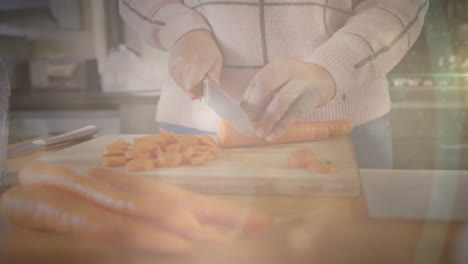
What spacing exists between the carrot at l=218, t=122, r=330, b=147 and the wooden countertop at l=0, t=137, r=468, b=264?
0.82 ft

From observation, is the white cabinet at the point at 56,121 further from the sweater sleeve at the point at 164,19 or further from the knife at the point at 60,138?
the sweater sleeve at the point at 164,19

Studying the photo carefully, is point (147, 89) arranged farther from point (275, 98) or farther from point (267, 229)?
point (267, 229)

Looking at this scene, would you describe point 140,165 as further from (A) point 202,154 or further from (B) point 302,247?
(B) point 302,247

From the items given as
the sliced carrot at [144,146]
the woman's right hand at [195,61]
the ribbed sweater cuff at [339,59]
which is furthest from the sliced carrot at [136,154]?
the ribbed sweater cuff at [339,59]

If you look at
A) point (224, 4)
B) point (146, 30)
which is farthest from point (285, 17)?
point (146, 30)

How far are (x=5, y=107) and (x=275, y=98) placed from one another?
14.1 inches

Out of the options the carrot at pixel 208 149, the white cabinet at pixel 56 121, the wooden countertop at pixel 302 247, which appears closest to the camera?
the wooden countertop at pixel 302 247

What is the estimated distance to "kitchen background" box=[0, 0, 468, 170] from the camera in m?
0.50

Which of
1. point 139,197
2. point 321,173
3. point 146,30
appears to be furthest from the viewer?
point 146,30

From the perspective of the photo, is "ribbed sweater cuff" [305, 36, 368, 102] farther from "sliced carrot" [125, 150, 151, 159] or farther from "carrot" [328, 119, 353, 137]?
"sliced carrot" [125, 150, 151, 159]

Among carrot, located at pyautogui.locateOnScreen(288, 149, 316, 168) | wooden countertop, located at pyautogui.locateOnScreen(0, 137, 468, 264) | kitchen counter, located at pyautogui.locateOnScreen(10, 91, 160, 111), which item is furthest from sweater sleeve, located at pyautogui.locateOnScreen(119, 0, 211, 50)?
wooden countertop, located at pyautogui.locateOnScreen(0, 137, 468, 264)

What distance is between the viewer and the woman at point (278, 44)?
49cm

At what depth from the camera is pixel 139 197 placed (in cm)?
34

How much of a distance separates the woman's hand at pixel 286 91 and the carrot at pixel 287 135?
0.25 ft
